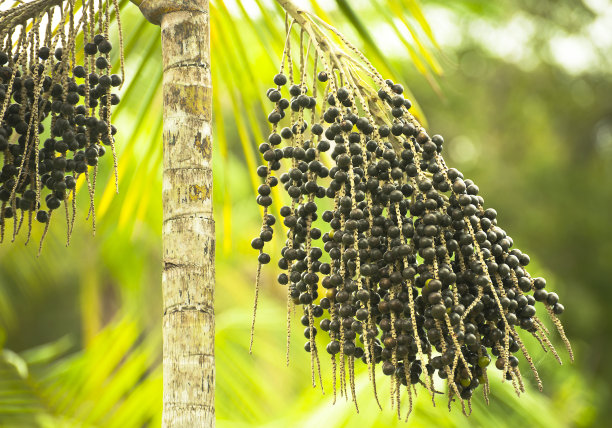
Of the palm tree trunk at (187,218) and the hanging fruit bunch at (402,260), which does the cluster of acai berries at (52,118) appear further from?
the hanging fruit bunch at (402,260)

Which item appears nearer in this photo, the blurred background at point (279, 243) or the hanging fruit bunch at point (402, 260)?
the hanging fruit bunch at point (402, 260)

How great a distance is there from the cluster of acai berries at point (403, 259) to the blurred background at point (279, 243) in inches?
18.9

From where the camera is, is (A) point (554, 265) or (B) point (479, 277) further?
(A) point (554, 265)

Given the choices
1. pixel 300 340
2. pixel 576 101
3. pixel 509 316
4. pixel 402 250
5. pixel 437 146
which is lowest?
pixel 509 316

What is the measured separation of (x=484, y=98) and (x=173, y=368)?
11340 mm

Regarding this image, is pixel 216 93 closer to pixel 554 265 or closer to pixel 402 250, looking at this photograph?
pixel 402 250

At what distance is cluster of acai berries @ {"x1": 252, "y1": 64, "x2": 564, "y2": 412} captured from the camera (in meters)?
1.09

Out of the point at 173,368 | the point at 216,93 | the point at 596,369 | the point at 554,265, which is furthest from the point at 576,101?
the point at 173,368

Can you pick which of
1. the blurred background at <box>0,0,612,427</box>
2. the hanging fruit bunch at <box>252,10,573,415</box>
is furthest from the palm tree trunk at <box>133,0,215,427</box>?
the blurred background at <box>0,0,612,427</box>

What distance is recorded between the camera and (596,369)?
9281mm

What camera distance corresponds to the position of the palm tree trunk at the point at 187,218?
1100 millimetres

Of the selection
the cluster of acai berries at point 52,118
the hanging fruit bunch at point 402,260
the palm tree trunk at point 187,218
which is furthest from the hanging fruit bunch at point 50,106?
the hanging fruit bunch at point 402,260

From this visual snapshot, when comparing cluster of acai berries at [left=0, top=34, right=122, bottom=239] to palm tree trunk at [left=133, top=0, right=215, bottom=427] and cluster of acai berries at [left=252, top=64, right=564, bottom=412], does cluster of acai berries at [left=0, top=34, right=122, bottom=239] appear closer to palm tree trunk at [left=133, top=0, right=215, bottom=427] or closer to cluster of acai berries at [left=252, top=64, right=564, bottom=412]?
palm tree trunk at [left=133, top=0, right=215, bottom=427]

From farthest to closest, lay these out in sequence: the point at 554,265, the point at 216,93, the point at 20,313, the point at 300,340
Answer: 1. the point at 554,265
2. the point at 20,313
3. the point at 300,340
4. the point at 216,93
